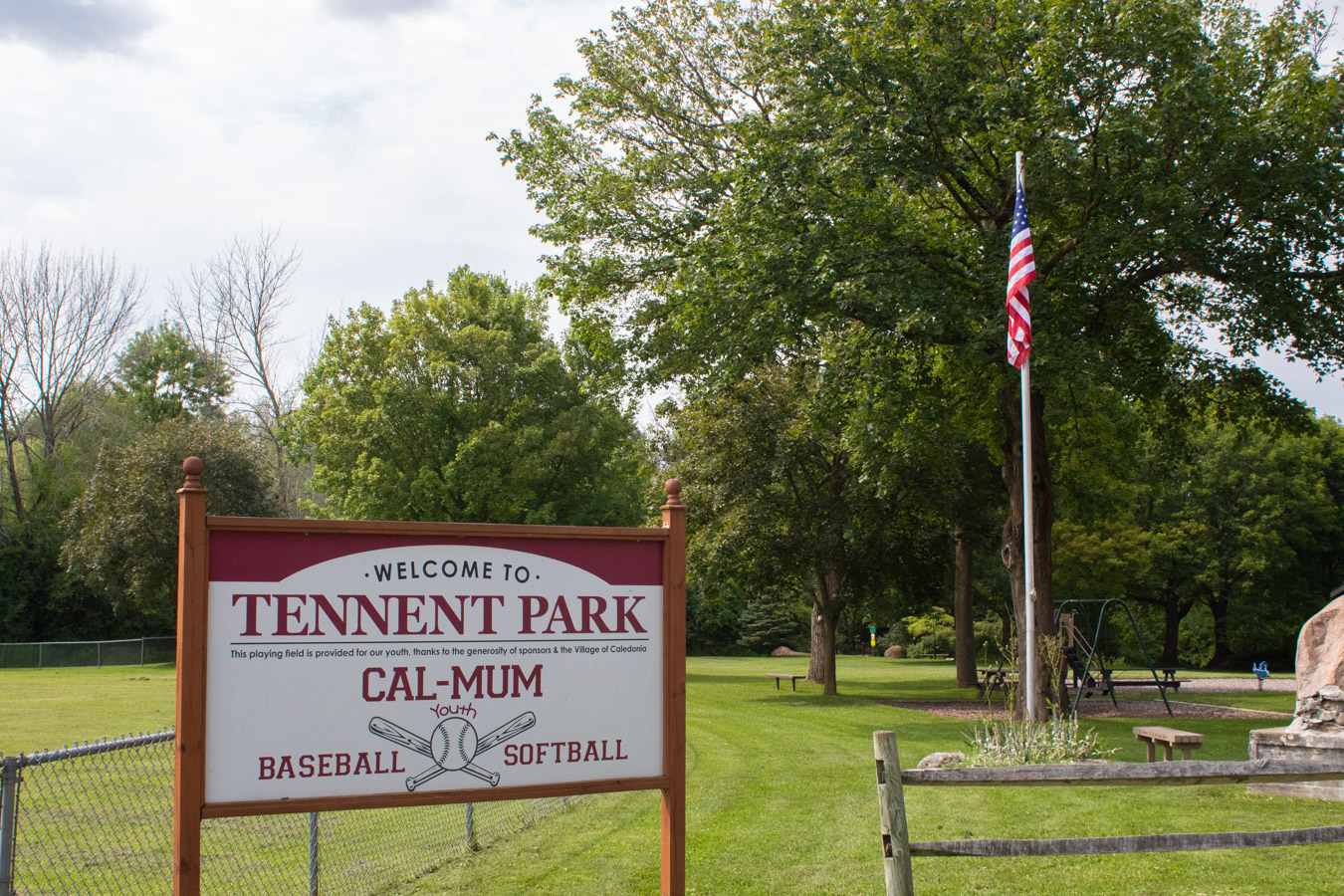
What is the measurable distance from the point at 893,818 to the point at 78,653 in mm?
40121

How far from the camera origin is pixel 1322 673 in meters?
9.69

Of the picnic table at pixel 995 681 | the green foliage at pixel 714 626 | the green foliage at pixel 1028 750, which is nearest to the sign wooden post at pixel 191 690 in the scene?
the green foliage at pixel 1028 750

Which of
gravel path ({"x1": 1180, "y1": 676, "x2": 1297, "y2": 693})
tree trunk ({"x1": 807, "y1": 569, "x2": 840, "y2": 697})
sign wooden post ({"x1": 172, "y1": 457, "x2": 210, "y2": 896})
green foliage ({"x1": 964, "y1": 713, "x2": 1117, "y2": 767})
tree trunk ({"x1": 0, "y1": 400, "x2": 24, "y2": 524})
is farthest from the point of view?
tree trunk ({"x1": 0, "y1": 400, "x2": 24, "y2": 524})

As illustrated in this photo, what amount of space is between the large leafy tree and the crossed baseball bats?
442 inches

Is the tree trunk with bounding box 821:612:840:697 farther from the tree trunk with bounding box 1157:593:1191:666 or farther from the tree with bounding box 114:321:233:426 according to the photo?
the tree with bounding box 114:321:233:426

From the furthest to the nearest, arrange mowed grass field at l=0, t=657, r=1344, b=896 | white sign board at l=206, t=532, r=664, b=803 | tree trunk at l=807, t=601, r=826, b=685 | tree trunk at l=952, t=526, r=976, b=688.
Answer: tree trunk at l=807, t=601, r=826, b=685 → tree trunk at l=952, t=526, r=976, b=688 → mowed grass field at l=0, t=657, r=1344, b=896 → white sign board at l=206, t=532, r=664, b=803

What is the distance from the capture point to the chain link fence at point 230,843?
745 centimetres

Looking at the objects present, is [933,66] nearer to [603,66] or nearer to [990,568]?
[603,66]

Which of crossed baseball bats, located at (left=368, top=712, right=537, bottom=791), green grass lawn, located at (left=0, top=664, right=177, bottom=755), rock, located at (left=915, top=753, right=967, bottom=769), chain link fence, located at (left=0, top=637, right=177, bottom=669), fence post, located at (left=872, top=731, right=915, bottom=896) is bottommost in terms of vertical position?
chain link fence, located at (left=0, top=637, right=177, bottom=669)

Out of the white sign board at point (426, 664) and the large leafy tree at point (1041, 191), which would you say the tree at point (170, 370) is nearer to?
the large leafy tree at point (1041, 191)

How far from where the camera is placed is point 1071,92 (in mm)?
15789

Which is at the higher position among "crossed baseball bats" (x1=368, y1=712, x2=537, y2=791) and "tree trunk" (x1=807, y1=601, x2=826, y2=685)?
"crossed baseball bats" (x1=368, y1=712, x2=537, y2=791)

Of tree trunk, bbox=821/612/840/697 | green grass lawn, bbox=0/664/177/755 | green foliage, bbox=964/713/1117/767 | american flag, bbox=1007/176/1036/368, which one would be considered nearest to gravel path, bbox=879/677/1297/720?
tree trunk, bbox=821/612/840/697

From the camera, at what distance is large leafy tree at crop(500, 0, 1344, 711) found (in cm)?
1512
